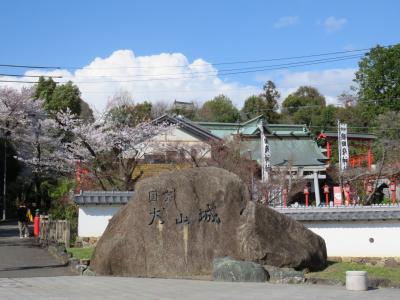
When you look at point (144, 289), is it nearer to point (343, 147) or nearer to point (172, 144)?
point (172, 144)

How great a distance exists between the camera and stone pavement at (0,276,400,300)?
36.7 ft

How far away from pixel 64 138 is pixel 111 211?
22.6 m

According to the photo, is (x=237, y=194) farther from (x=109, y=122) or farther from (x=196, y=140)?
(x=196, y=140)

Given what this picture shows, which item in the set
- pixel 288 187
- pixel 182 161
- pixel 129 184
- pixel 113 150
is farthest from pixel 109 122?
pixel 288 187

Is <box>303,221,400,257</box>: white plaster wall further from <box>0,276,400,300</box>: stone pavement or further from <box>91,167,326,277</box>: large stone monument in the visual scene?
<box>0,276,400,300</box>: stone pavement

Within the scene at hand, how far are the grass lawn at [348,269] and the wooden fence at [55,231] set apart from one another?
34.1 feet

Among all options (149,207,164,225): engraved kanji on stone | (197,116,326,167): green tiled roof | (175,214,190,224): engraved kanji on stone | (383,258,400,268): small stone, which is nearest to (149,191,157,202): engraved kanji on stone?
(149,207,164,225): engraved kanji on stone

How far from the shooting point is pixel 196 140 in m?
42.4

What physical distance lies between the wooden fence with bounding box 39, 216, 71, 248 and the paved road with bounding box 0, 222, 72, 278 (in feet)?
2.39

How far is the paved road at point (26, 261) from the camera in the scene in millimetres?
15453

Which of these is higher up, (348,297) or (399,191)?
(399,191)

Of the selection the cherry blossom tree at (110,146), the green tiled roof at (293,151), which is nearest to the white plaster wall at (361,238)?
the cherry blossom tree at (110,146)

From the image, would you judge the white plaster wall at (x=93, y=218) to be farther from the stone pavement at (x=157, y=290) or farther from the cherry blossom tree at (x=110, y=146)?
the stone pavement at (x=157, y=290)

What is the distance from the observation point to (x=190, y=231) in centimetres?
1493
